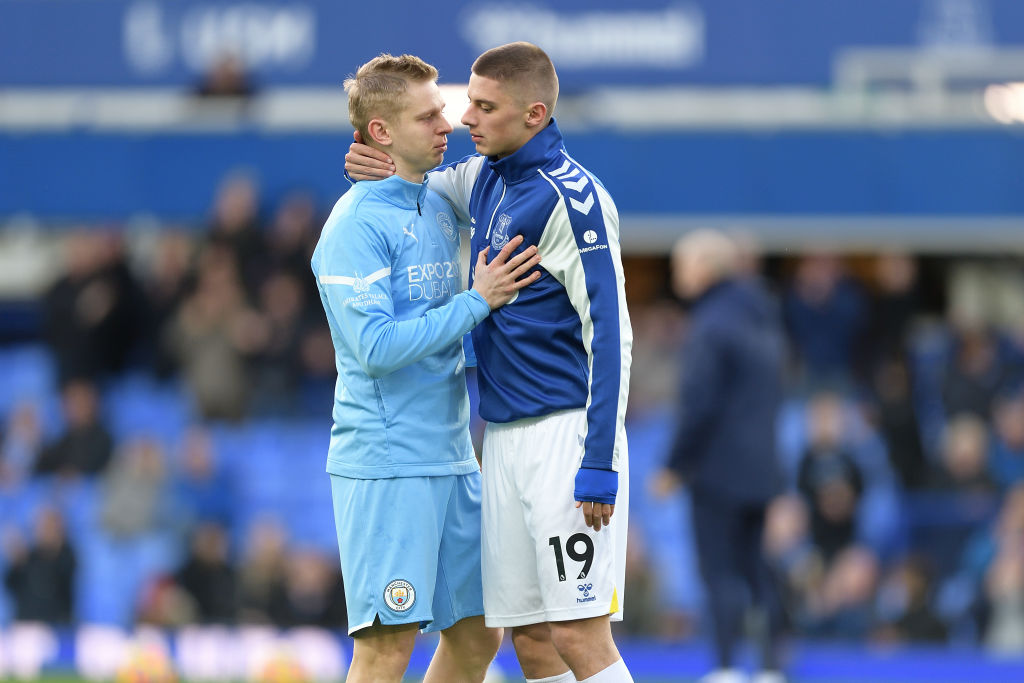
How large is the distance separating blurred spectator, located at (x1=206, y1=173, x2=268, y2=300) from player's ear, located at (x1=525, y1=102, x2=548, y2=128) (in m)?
7.88

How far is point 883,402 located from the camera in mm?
11734

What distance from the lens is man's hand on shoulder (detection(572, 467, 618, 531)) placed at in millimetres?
4250

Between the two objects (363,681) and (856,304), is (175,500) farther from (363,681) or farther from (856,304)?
(363,681)

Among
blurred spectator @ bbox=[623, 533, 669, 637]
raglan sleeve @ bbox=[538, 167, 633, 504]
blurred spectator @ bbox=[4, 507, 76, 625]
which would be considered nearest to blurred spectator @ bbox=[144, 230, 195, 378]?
blurred spectator @ bbox=[4, 507, 76, 625]

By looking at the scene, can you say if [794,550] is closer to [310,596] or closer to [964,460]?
[964,460]

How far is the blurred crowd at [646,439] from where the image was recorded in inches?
411

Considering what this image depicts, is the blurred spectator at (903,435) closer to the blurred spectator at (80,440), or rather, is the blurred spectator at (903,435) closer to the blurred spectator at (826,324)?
the blurred spectator at (826,324)

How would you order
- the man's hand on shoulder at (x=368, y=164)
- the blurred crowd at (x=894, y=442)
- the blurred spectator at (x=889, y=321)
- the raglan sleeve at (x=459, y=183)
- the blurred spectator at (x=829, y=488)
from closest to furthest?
the man's hand on shoulder at (x=368, y=164) < the raglan sleeve at (x=459, y=183) < the blurred crowd at (x=894, y=442) < the blurred spectator at (x=829, y=488) < the blurred spectator at (x=889, y=321)

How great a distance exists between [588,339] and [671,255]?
9.75 metres

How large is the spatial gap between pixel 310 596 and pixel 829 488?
3.80 metres

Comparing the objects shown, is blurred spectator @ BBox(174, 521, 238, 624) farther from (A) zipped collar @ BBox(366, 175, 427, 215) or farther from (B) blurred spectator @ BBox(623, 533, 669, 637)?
(A) zipped collar @ BBox(366, 175, 427, 215)

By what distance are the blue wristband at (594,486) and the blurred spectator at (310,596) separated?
6392 mm

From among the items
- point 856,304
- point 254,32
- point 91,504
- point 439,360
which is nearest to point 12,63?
point 254,32

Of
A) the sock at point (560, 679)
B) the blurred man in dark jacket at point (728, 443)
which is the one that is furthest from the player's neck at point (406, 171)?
the blurred man in dark jacket at point (728, 443)
